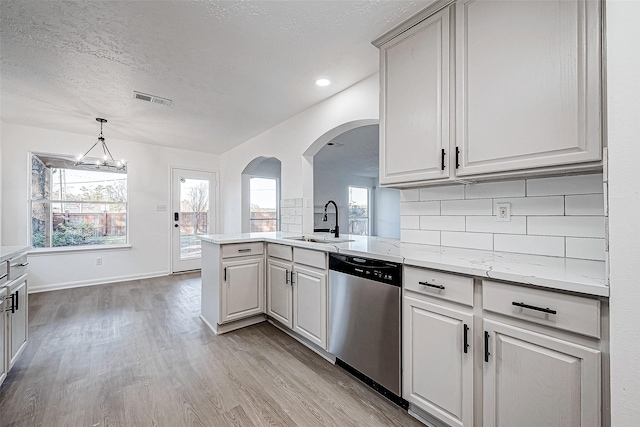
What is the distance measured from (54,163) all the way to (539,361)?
233 inches

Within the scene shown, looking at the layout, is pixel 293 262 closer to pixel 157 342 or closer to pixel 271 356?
pixel 271 356

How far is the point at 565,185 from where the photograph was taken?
1449mm

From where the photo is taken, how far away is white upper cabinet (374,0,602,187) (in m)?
1.18

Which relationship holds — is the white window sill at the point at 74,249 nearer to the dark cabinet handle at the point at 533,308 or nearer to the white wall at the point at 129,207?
the white wall at the point at 129,207

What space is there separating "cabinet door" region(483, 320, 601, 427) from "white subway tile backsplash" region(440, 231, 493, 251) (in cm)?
68

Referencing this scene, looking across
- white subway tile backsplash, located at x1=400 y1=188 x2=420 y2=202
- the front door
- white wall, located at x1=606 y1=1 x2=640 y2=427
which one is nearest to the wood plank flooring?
white wall, located at x1=606 y1=1 x2=640 y2=427

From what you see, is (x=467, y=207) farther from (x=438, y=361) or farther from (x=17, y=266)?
(x=17, y=266)

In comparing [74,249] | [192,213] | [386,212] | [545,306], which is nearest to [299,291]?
[545,306]

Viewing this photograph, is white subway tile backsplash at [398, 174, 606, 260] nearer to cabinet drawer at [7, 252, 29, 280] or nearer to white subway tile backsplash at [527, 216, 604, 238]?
white subway tile backsplash at [527, 216, 604, 238]

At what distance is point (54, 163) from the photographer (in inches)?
165

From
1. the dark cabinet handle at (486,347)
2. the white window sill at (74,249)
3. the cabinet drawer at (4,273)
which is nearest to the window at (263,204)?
the white window sill at (74,249)

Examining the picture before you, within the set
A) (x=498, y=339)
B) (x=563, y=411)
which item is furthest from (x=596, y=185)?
(x=563, y=411)

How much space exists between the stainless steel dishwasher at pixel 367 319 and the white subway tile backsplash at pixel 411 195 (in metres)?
0.71

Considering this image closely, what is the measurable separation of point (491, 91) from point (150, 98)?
319 cm
